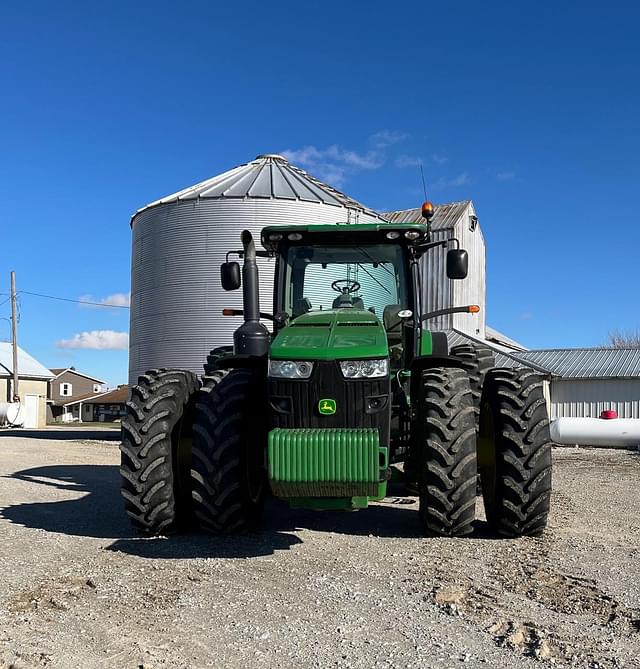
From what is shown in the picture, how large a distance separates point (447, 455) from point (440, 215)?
84.0 ft

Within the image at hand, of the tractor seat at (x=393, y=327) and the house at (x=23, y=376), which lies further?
the house at (x=23, y=376)

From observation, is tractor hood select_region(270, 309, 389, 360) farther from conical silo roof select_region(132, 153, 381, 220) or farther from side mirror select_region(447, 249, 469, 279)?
conical silo roof select_region(132, 153, 381, 220)

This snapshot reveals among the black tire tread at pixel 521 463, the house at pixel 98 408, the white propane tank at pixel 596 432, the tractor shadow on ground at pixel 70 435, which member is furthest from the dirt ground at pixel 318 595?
the house at pixel 98 408

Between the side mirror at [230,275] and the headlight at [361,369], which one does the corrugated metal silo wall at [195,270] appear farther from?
the headlight at [361,369]

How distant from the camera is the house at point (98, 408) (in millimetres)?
64562

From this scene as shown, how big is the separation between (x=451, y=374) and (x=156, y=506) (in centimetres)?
266

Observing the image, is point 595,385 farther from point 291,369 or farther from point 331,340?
point 291,369

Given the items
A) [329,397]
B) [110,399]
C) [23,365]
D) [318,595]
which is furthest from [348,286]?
[110,399]

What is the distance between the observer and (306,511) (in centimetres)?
800

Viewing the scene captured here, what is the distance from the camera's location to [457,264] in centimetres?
680

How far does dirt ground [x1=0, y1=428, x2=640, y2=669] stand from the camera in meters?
3.69

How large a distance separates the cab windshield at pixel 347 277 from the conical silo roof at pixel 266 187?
1327cm

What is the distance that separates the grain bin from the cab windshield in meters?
11.6

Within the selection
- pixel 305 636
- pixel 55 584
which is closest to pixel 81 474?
pixel 55 584
